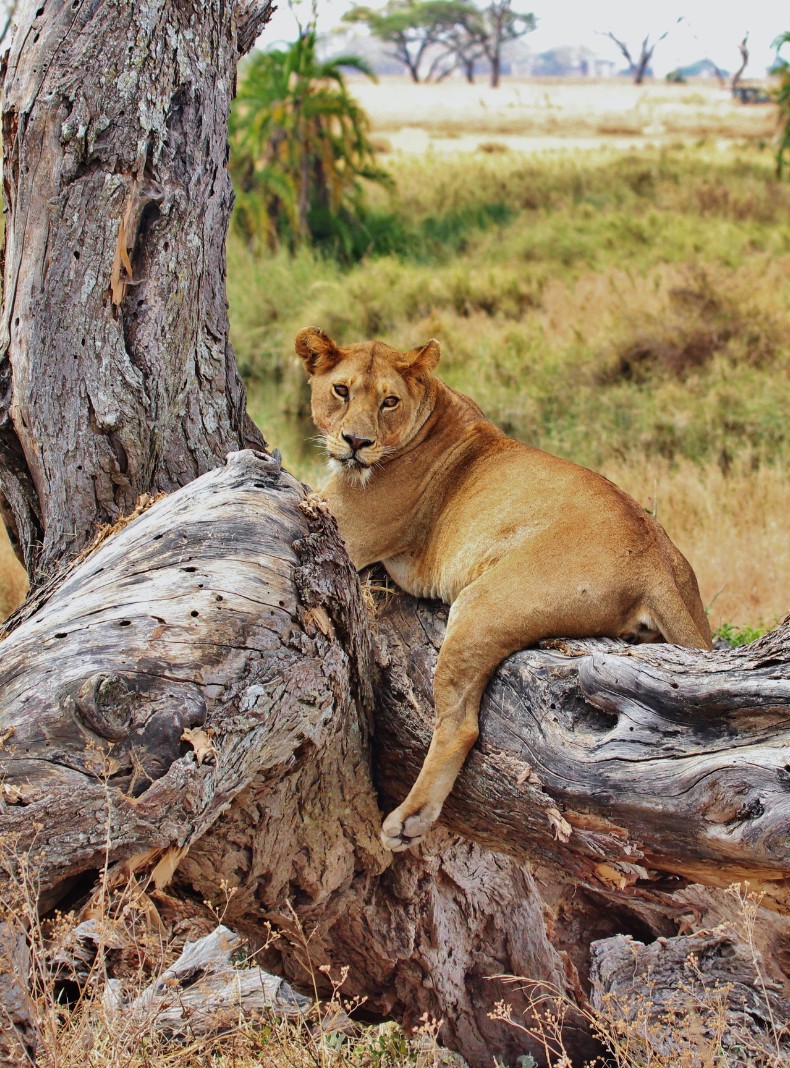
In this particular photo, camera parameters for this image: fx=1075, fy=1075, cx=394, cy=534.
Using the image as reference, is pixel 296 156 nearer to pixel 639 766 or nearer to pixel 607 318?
pixel 607 318

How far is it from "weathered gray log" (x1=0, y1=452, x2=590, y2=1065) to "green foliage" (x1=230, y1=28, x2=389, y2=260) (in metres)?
16.4

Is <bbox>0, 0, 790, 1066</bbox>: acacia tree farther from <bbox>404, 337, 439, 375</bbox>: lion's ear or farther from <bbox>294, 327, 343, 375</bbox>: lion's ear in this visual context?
<bbox>404, 337, 439, 375</bbox>: lion's ear

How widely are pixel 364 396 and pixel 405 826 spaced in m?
1.80

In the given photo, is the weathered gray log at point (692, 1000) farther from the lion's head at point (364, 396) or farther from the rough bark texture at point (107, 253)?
the rough bark texture at point (107, 253)

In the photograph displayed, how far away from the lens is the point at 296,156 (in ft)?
64.2

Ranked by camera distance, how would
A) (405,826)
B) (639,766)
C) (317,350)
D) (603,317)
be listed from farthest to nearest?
(603,317) → (317,350) → (405,826) → (639,766)

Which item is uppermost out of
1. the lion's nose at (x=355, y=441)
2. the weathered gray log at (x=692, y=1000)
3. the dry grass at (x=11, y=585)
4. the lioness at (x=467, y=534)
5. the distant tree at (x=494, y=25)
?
the distant tree at (x=494, y=25)

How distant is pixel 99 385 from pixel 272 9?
1.88 metres

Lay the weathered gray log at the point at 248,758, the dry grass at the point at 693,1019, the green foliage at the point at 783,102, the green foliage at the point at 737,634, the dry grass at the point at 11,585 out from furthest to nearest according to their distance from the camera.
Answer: the green foliage at the point at 783,102 < the dry grass at the point at 11,585 < the green foliage at the point at 737,634 < the dry grass at the point at 693,1019 < the weathered gray log at the point at 248,758

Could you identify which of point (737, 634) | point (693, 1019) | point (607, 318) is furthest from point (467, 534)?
point (607, 318)

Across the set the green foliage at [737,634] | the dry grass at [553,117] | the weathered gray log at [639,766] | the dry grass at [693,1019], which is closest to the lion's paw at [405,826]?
the weathered gray log at [639,766]

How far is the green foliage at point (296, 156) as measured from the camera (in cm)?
1952

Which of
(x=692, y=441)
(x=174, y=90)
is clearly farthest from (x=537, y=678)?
(x=692, y=441)

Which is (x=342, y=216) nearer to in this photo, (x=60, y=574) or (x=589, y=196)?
(x=589, y=196)
